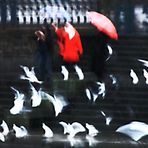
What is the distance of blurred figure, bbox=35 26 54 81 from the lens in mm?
6602

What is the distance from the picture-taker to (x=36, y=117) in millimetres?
6676

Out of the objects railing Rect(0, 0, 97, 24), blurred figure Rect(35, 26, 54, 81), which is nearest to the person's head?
blurred figure Rect(35, 26, 54, 81)

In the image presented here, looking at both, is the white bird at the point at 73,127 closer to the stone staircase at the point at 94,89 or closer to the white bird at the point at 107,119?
the stone staircase at the point at 94,89

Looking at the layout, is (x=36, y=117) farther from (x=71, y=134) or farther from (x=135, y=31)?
(x=135, y=31)

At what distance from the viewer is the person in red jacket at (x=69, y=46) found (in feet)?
21.5

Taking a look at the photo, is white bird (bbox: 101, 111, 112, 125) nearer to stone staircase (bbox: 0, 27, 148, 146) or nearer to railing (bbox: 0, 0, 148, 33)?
stone staircase (bbox: 0, 27, 148, 146)

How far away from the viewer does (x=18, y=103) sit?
→ 6.65 meters

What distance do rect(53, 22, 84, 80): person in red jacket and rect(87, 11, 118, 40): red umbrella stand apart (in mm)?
227

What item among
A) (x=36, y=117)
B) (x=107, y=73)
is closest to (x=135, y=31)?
(x=107, y=73)

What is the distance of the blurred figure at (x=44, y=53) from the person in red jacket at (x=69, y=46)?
0.10 m

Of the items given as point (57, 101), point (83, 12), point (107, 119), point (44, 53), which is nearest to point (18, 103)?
point (57, 101)

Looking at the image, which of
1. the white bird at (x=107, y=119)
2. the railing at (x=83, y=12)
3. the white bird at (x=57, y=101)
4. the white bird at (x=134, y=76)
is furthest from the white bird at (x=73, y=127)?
the railing at (x=83, y=12)

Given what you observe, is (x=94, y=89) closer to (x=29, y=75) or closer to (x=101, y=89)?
(x=101, y=89)

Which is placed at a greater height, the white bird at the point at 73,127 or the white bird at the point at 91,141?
the white bird at the point at 73,127
